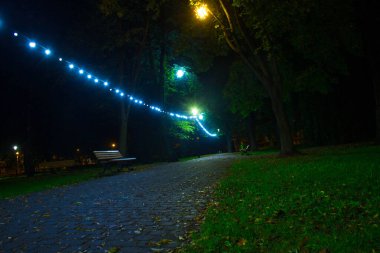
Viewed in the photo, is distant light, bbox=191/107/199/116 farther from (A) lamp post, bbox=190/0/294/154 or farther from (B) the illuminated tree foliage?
(A) lamp post, bbox=190/0/294/154

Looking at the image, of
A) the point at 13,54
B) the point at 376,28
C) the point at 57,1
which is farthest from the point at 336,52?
the point at 13,54

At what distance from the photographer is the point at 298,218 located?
5281 mm

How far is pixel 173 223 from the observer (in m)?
6.00

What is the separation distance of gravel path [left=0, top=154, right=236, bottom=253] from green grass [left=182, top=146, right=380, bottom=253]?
0.53 meters

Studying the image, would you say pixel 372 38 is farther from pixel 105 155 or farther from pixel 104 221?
pixel 104 221

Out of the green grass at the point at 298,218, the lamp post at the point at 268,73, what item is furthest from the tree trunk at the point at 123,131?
the green grass at the point at 298,218

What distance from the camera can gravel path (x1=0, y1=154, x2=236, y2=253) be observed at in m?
5.05

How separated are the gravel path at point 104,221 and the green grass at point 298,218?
1.75 feet

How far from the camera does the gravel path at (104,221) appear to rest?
199 inches

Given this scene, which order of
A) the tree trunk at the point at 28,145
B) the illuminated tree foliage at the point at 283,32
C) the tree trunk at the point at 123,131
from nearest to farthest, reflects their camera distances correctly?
1. the illuminated tree foliage at the point at 283,32
2. the tree trunk at the point at 28,145
3. the tree trunk at the point at 123,131

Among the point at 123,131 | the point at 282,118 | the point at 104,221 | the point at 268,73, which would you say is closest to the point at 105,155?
the point at 123,131

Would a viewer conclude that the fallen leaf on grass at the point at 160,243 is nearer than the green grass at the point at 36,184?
Yes

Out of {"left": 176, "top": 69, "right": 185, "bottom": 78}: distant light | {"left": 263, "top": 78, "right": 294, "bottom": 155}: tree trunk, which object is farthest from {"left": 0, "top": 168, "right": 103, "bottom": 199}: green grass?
{"left": 176, "top": 69, "right": 185, "bottom": 78}: distant light

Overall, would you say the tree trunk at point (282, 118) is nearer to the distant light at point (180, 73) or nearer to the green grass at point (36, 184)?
the green grass at point (36, 184)
